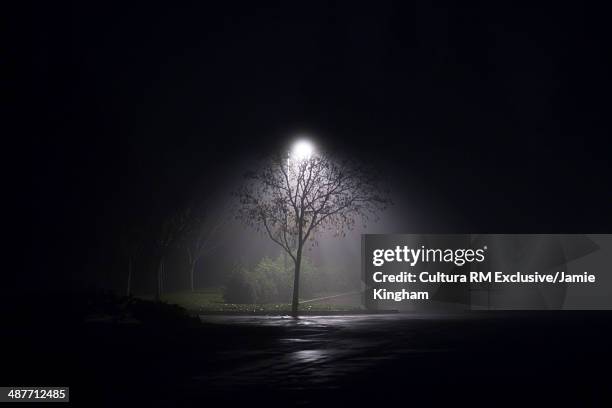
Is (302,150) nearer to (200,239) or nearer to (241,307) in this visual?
(241,307)

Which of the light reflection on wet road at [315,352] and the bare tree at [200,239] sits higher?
the bare tree at [200,239]

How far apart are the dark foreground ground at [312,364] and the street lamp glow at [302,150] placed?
10.6 meters

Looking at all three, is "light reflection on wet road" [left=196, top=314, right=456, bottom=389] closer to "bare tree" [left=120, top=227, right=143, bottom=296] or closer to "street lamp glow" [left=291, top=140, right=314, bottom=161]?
"street lamp glow" [left=291, top=140, right=314, bottom=161]

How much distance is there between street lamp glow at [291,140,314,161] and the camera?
39406mm

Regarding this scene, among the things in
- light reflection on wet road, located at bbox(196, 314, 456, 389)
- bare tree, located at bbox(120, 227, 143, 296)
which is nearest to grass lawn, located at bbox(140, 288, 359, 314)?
bare tree, located at bbox(120, 227, 143, 296)

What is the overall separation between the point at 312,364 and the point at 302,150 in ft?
73.1

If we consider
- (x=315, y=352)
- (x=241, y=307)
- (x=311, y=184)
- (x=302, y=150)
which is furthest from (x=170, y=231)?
(x=315, y=352)

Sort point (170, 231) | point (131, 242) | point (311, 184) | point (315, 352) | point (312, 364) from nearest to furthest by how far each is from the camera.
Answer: point (312, 364)
point (315, 352)
point (311, 184)
point (131, 242)
point (170, 231)

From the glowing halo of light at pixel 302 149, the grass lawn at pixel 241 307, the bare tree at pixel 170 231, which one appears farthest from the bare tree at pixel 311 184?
the bare tree at pixel 170 231

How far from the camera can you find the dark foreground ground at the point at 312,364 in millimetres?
13453

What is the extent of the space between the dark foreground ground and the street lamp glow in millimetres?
10638

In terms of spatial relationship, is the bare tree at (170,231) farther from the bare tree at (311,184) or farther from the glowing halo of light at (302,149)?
the glowing halo of light at (302,149)

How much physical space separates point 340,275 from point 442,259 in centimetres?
1317

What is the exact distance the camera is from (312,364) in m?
18.1
